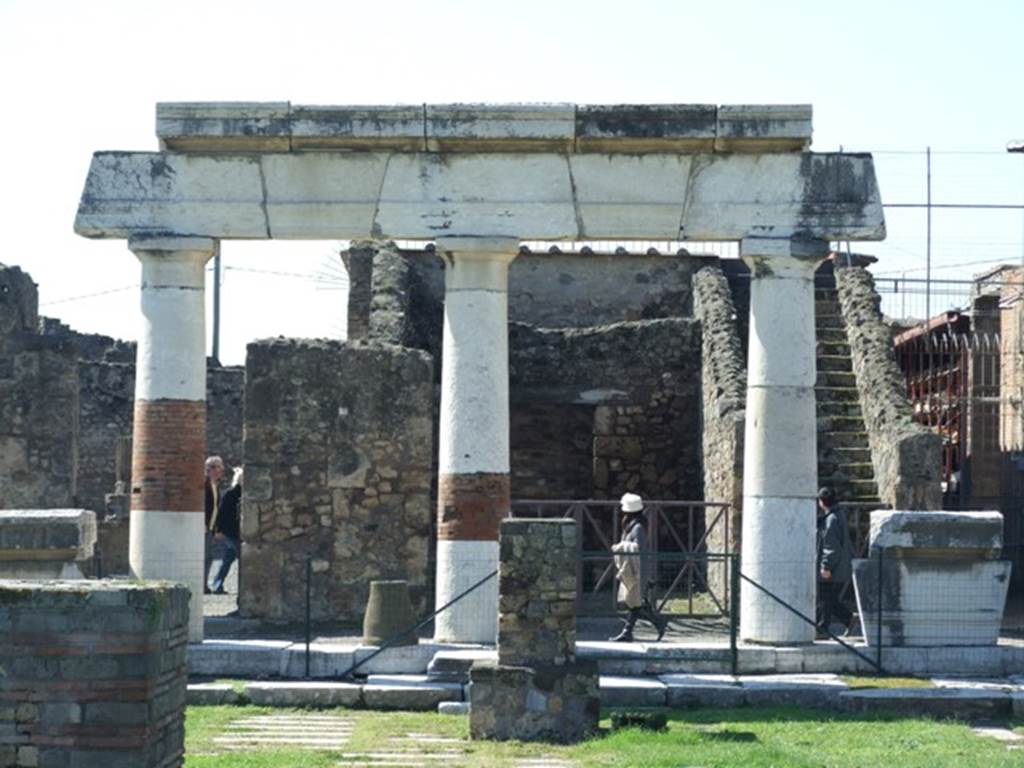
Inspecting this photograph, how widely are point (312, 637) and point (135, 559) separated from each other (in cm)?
227

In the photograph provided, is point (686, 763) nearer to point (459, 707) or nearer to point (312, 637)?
point (459, 707)

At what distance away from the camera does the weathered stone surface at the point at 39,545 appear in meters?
19.2

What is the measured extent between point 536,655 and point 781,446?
4.23 metres

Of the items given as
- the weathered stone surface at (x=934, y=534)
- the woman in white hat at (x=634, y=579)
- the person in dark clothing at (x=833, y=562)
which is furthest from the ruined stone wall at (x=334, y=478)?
the weathered stone surface at (x=934, y=534)

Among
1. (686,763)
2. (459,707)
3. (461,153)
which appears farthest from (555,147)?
(686,763)

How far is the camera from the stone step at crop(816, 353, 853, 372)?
1053 inches

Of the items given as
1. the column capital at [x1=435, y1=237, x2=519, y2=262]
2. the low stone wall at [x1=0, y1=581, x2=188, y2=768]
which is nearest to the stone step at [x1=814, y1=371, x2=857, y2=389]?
the column capital at [x1=435, y1=237, x2=519, y2=262]

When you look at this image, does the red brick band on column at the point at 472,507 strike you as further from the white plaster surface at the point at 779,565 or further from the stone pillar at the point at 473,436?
the white plaster surface at the point at 779,565

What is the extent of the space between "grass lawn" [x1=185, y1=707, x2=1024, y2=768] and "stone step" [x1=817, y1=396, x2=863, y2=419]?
919cm

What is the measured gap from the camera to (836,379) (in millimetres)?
26453

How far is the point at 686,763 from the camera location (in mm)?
13633

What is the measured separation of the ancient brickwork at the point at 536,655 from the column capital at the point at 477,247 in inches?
148

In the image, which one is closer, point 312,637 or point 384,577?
point 312,637

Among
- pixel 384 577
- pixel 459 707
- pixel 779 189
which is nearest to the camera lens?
pixel 459 707
